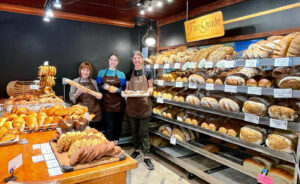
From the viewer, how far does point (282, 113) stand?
76.4 inches

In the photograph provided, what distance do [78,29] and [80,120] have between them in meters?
3.23

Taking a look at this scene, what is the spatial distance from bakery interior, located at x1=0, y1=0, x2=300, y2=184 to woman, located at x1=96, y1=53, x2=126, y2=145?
1.34 feet

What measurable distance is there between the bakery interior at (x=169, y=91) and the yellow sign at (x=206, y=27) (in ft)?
0.05

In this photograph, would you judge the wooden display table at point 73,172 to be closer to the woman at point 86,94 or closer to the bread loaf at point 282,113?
the bread loaf at point 282,113

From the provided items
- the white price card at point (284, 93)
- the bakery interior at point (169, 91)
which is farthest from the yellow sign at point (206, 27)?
the white price card at point (284, 93)

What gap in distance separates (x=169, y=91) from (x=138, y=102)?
576mm

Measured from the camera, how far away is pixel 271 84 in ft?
7.10

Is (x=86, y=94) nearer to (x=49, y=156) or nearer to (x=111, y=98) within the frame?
(x=111, y=98)

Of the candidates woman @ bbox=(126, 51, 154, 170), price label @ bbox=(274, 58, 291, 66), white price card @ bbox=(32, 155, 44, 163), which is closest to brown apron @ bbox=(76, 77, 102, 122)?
woman @ bbox=(126, 51, 154, 170)

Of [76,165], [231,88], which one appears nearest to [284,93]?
[231,88]

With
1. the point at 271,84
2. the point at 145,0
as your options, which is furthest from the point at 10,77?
the point at 271,84

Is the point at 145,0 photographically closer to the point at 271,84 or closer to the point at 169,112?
the point at 169,112

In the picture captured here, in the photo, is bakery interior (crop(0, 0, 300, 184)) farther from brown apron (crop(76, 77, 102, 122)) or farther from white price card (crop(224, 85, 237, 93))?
brown apron (crop(76, 77, 102, 122))

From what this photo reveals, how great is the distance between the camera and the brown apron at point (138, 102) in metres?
3.29
